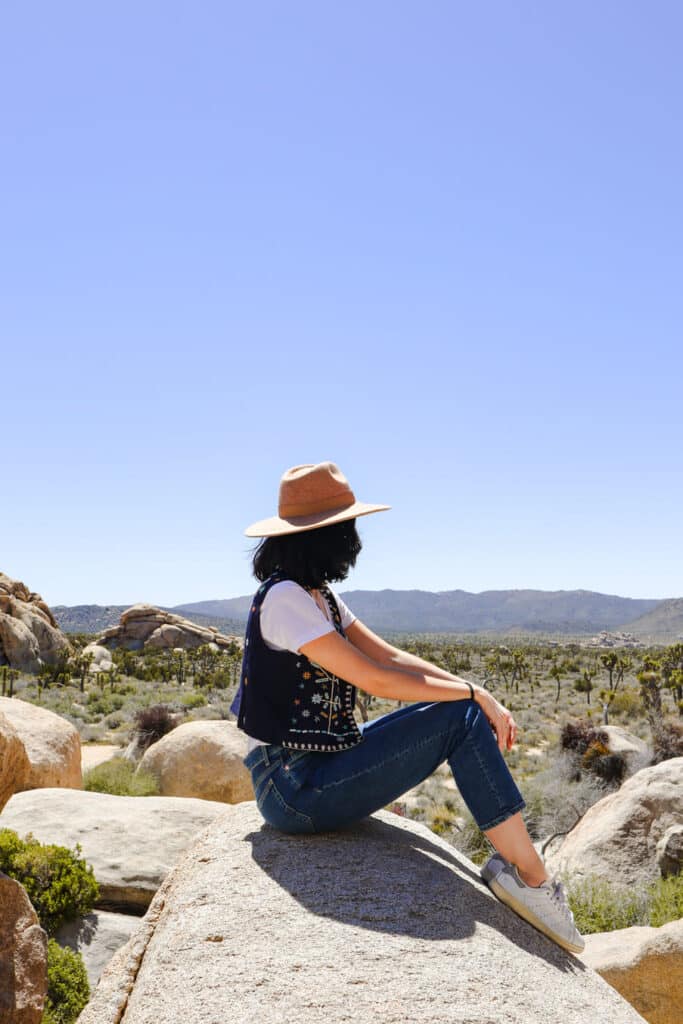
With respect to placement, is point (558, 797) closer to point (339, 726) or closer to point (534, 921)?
point (534, 921)

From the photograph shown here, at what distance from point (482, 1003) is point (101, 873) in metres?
4.69

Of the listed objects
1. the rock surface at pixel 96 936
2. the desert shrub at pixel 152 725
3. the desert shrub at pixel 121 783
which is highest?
the rock surface at pixel 96 936

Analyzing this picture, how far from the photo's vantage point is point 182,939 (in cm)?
333

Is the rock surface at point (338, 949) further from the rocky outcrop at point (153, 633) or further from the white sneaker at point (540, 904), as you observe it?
the rocky outcrop at point (153, 633)

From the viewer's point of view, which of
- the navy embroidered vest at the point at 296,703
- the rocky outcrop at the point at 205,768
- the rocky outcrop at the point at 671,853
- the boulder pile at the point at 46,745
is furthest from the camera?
the rocky outcrop at the point at 205,768

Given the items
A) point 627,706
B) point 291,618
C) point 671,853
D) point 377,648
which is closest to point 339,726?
point 291,618

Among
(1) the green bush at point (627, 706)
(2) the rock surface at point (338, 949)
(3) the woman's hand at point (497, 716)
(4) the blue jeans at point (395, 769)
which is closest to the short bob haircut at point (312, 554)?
(4) the blue jeans at point (395, 769)

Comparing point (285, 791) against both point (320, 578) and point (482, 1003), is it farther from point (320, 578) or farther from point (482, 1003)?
point (482, 1003)

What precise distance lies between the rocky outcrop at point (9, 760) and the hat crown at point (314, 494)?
222cm

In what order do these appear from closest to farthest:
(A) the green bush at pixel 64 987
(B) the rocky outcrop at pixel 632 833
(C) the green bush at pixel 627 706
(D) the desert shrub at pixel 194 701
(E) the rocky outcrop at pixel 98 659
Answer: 1. (A) the green bush at pixel 64 987
2. (B) the rocky outcrop at pixel 632 833
3. (C) the green bush at pixel 627 706
4. (D) the desert shrub at pixel 194 701
5. (E) the rocky outcrop at pixel 98 659

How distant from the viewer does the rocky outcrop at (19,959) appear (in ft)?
13.1

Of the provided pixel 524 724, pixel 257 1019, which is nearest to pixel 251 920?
pixel 257 1019

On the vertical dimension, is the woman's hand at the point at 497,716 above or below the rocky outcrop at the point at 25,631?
above

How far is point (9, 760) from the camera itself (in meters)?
4.93
